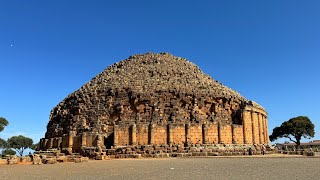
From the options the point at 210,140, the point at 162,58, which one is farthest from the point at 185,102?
the point at 162,58

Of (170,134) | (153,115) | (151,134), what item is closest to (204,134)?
(170,134)

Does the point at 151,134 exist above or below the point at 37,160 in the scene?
above

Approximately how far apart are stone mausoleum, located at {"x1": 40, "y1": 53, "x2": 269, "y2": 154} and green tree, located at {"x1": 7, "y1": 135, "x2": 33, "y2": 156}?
35421 mm

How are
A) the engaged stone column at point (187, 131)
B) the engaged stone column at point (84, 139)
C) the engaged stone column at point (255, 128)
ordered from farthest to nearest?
the engaged stone column at point (255, 128)
the engaged stone column at point (84, 139)
the engaged stone column at point (187, 131)

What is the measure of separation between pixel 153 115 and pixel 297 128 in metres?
43.8

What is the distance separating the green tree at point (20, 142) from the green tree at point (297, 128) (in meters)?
52.4

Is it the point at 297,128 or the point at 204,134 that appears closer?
the point at 204,134

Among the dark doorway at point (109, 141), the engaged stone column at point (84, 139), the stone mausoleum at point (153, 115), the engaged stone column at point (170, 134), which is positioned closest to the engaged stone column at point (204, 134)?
the stone mausoleum at point (153, 115)

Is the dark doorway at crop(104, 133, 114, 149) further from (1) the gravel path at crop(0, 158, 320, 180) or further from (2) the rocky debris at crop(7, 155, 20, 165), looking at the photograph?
(1) the gravel path at crop(0, 158, 320, 180)

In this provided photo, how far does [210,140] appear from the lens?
102 feet

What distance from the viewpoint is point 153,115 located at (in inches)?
1275

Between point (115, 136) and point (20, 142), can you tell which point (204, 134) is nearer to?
point (115, 136)

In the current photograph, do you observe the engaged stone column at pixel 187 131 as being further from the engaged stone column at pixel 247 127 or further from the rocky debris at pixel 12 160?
the rocky debris at pixel 12 160

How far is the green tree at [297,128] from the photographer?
65.6 metres
